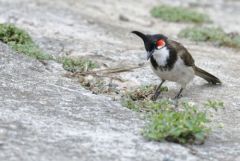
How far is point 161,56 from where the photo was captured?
6.46m

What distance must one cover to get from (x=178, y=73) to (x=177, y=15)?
4618mm

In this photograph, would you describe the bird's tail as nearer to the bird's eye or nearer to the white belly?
the white belly

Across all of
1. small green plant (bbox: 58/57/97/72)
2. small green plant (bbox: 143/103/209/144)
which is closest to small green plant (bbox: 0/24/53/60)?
small green plant (bbox: 58/57/97/72)

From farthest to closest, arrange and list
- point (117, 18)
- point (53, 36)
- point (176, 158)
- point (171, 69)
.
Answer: point (117, 18), point (53, 36), point (171, 69), point (176, 158)

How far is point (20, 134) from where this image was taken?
4.91 metres

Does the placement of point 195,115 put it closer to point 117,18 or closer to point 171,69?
point 171,69

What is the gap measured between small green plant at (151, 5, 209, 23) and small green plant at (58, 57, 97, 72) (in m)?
3.71

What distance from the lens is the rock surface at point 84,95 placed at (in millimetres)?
4832

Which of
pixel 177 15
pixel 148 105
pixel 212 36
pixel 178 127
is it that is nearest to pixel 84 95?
pixel 148 105

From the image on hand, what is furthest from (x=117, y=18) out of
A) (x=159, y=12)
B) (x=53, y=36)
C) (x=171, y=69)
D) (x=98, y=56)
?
(x=171, y=69)

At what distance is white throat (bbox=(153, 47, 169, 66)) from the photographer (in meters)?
6.45

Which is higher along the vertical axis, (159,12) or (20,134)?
(159,12)

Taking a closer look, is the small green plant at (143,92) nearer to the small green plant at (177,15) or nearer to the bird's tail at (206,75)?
the bird's tail at (206,75)

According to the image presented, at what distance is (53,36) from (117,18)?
7.01 ft
